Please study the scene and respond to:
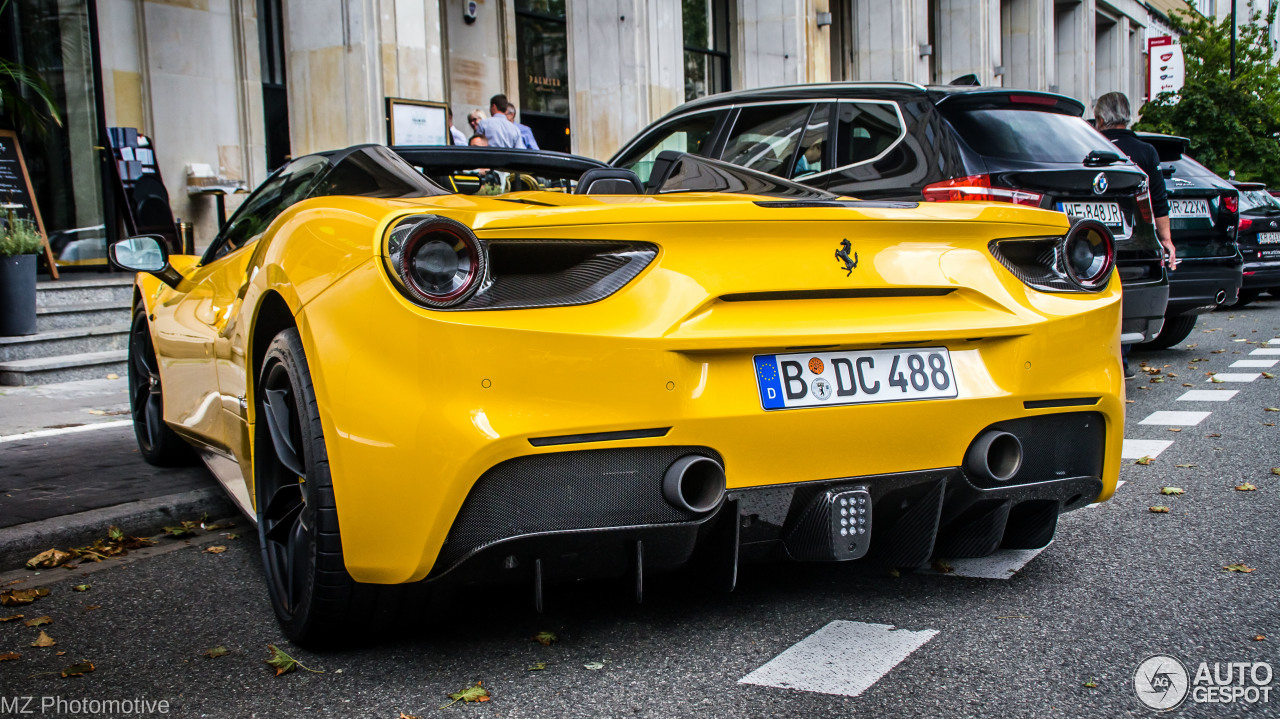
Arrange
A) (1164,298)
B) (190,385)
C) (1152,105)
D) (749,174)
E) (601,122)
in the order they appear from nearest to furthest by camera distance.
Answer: (749,174)
(190,385)
(1164,298)
(601,122)
(1152,105)

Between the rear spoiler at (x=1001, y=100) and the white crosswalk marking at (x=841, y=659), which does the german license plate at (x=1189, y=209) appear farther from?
the white crosswalk marking at (x=841, y=659)

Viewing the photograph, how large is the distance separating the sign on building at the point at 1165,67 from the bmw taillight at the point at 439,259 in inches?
1292

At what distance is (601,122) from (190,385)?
11627 mm

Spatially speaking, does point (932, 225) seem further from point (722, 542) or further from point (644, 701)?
point (644, 701)

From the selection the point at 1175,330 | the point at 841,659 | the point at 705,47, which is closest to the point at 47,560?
the point at 841,659

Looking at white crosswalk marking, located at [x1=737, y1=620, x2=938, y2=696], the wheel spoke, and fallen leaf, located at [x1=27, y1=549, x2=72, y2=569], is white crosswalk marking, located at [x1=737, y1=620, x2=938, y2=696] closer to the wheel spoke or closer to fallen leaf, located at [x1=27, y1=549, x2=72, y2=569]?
the wheel spoke

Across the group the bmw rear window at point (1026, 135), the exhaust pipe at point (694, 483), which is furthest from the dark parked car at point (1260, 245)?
the exhaust pipe at point (694, 483)

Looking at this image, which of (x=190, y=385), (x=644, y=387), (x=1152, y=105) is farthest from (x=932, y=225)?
(x=1152, y=105)

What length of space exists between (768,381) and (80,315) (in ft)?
27.6

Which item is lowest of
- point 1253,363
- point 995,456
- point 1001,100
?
point 1253,363

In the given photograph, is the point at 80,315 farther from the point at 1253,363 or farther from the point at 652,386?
the point at 1253,363

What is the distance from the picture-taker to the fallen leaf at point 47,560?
3.97 m

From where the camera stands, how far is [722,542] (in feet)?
9.02

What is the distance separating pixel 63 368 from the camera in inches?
332
